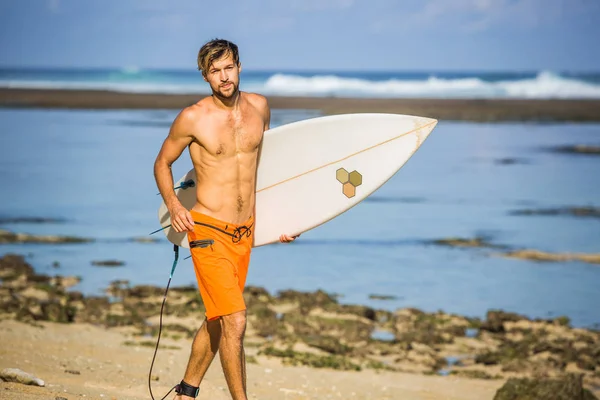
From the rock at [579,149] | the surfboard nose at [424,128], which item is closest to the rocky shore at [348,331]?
the surfboard nose at [424,128]

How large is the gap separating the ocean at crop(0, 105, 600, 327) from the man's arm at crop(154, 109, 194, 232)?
4.73 meters

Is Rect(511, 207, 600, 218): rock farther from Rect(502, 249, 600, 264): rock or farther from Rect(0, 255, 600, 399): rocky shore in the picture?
Rect(0, 255, 600, 399): rocky shore

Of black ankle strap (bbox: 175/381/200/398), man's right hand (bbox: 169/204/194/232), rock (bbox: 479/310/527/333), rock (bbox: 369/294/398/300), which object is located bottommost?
black ankle strap (bbox: 175/381/200/398)

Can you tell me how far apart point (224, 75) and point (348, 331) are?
163 inches

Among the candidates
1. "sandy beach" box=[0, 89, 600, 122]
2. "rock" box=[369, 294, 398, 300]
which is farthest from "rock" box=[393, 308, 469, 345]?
"sandy beach" box=[0, 89, 600, 122]

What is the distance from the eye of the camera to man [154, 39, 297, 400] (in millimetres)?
5105

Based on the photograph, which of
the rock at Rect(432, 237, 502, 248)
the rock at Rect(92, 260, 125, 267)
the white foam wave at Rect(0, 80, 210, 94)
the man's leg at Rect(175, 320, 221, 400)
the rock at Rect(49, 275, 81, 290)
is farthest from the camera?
the white foam wave at Rect(0, 80, 210, 94)

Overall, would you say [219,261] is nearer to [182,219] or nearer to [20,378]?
[182,219]

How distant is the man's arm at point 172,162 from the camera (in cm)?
514

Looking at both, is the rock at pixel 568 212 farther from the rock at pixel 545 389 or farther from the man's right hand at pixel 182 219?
the man's right hand at pixel 182 219

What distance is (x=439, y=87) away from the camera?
61125 mm

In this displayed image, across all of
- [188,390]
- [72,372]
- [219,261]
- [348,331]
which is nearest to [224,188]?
[219,261]

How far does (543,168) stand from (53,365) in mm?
15958

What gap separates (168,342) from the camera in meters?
8.23
